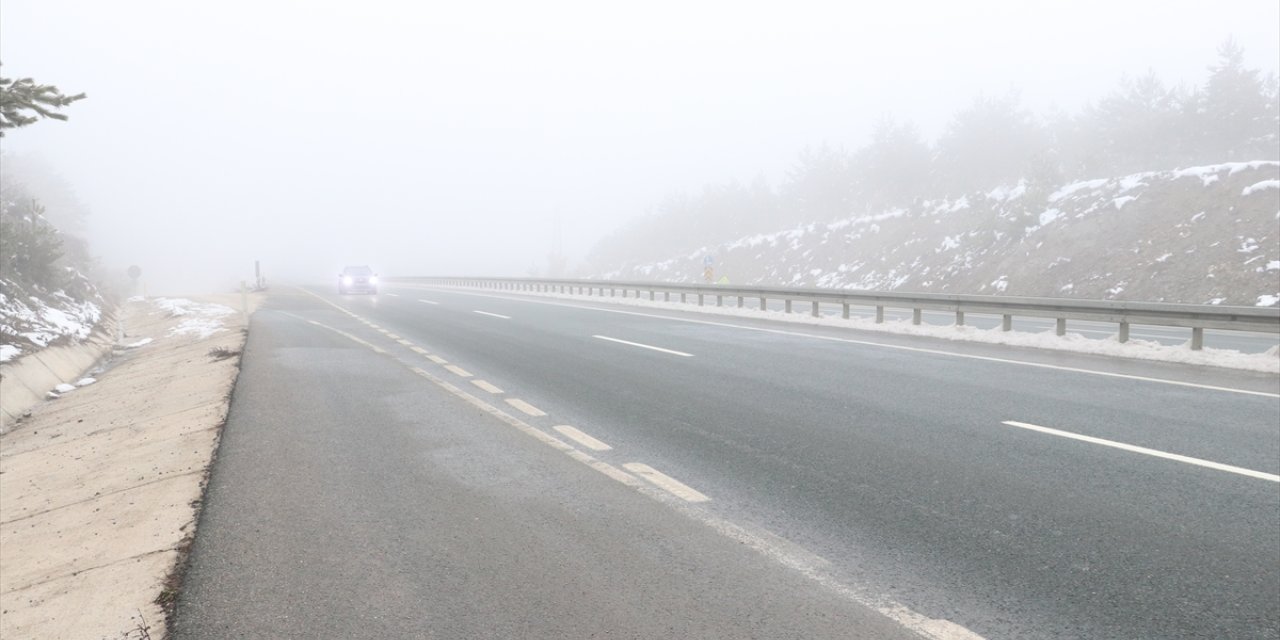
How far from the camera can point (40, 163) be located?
6706cm

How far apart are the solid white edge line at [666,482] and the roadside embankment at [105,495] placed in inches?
109

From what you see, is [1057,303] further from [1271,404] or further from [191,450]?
[191,450]

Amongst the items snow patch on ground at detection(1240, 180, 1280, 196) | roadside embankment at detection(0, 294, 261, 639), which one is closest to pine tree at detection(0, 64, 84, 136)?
roadside embankment at detection(0, 294, 261, 639)

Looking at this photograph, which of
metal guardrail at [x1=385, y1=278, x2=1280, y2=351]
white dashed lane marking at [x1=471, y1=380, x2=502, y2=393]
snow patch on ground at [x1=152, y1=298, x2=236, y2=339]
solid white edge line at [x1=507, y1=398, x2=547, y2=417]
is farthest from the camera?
snow patch on ground at [x1=152, y1=298, x2=236, y2=339]

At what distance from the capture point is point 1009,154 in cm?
6138

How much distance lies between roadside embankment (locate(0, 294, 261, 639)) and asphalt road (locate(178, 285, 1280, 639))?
0.86 feet

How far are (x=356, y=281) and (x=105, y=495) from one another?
3458 cm

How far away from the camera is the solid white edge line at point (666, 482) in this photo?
4758mm

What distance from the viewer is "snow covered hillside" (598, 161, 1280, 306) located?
25234 mm

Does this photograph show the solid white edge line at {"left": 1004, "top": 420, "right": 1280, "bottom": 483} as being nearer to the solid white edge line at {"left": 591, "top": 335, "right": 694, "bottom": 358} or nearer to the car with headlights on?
the solid white edge line at {"left": 591, "top": 335, "right": 694, "bottom": 358}

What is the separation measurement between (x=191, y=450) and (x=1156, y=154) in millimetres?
62399

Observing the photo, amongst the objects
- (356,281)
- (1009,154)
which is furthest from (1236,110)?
(356,281)

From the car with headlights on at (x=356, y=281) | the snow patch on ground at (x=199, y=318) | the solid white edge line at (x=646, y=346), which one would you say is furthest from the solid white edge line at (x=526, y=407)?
the car with headlights on at (x=356, y=281)

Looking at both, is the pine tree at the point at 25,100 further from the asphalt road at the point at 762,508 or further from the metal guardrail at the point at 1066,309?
the metal guardrail at the point at 1066,309
